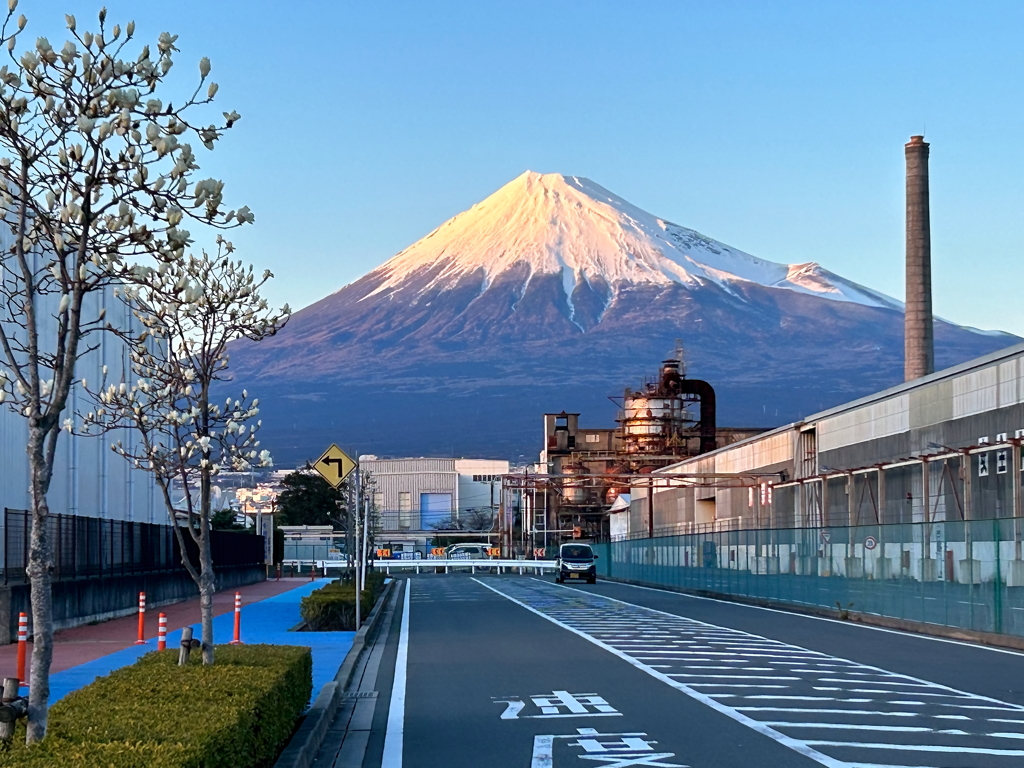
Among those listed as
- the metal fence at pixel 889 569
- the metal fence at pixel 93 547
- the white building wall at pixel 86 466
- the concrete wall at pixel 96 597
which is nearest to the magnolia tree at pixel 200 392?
the metal fence at pixel 93 547

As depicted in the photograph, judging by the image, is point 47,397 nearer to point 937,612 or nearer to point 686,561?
point 937,612

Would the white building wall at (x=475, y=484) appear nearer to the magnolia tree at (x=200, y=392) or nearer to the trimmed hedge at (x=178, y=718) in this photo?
the magnolia tree at (x=200, y=392)

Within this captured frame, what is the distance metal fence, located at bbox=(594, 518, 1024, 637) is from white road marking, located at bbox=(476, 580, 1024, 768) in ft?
12.8

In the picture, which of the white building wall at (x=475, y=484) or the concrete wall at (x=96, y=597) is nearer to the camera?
the concrete wall at (x=96, y=597)

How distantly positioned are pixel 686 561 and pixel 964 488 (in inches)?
634

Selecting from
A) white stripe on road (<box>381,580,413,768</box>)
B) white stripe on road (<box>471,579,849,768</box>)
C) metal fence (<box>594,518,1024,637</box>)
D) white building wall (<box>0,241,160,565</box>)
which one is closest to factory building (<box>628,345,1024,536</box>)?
metal fence (<box>594,518,1024,637</box>)

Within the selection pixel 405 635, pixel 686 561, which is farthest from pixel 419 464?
pixel 405 635

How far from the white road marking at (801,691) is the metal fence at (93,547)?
383 inches

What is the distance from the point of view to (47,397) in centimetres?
857

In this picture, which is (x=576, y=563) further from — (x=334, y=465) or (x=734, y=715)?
(x=734, y=715)

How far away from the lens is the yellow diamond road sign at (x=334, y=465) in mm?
23703

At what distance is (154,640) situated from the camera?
24625mm

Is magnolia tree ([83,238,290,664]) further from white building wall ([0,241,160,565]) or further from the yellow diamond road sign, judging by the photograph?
white building wall ([0,241,160,565])

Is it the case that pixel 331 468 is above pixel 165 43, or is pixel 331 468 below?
below
